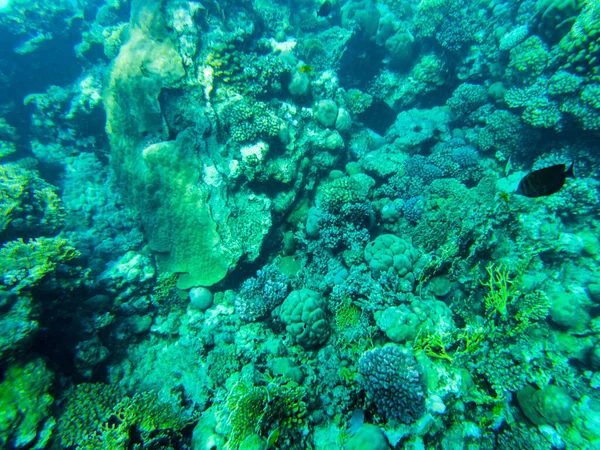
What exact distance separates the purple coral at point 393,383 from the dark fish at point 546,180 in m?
2.65

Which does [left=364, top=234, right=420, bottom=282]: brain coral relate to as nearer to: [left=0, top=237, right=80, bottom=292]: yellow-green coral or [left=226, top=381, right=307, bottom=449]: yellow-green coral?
[left=226, top=381, right=307, bottom=449]: yellow-green coral

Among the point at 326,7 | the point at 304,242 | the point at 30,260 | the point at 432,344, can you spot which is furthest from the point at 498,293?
the point at 326,7

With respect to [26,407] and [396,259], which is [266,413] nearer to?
[396,259]

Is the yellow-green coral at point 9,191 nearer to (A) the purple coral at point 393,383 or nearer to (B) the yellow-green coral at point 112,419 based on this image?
(B) the yellow-green coral at point 112,419

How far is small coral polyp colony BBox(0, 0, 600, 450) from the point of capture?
3838 millimetres

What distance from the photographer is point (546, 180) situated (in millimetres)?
3021

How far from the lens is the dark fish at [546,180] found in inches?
116

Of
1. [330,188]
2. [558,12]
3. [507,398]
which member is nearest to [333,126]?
[330,188]

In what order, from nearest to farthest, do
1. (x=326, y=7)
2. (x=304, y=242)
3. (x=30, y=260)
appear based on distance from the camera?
(x=30, y=260) → (x=304, y=242) → (x=326, y=7)

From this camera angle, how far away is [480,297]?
182 inches

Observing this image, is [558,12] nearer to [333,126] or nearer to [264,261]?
[333,126]

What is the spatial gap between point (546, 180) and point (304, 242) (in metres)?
4.36

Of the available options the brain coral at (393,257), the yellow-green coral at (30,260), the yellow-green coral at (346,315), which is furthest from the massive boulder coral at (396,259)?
the yellow-green coral at (30,260)

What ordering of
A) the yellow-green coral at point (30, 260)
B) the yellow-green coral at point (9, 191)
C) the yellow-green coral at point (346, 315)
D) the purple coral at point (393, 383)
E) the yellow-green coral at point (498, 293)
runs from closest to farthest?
the purple coral at point (393, 383)
the yellow-green coral at point (498, 293)
the yellow-green coral at point (30, 260)
the yellow-green coral at point (346, 315)
the yellow-green coral at point (9, 191)
